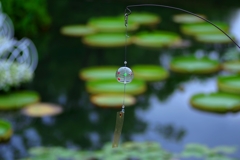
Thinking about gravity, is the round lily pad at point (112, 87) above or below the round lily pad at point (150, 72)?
below

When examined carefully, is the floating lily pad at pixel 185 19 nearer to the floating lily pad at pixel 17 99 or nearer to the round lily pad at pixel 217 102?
the round lily pad at pixel 217 102

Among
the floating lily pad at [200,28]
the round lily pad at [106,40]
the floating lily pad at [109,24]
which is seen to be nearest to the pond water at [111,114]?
the round lily pad at [106,40]

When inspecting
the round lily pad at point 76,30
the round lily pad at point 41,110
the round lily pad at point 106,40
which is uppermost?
the round lily pad at point 76,30

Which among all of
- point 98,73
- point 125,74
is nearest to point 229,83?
point 98,73

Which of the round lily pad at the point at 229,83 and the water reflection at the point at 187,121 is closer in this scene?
the water reflection at the point at 187,121

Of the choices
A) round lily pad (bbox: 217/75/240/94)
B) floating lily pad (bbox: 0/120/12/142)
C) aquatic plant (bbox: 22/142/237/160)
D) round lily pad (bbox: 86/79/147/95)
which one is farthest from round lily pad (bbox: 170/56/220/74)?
floating lily pad (bbox: 0/120/12/142)

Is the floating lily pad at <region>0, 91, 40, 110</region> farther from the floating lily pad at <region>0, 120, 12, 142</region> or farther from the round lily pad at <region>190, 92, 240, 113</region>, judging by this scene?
the round lily pad at <region>190, 92, 240, 113</region>
